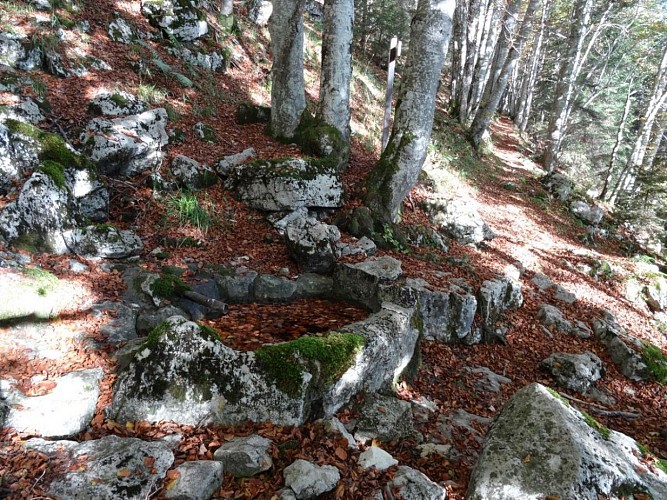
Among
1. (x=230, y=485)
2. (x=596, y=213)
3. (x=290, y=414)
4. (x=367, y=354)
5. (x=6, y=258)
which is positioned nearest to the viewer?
(x=230, y=485)

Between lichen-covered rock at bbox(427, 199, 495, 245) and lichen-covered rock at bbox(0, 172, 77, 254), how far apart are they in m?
6.64

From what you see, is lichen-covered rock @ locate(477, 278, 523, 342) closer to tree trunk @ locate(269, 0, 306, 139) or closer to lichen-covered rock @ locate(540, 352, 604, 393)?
lichen-covered rock @ locate(540, 352, 604, 393)

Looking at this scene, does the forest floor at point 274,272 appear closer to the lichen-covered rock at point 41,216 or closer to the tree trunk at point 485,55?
the lichen-covered rock at point 41,216

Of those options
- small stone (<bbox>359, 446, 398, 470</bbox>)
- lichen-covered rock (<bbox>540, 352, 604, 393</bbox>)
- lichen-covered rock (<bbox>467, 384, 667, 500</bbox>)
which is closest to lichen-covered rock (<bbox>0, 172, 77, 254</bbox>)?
small stone (<bbox>359, 446, 398, 470</bbox>)

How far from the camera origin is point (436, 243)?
7.80 meters

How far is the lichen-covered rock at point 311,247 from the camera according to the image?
5.95 m

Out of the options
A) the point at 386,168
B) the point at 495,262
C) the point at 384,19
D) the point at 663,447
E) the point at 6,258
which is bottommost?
the point at 663,447

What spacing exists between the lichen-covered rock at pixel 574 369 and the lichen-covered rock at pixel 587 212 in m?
9.11

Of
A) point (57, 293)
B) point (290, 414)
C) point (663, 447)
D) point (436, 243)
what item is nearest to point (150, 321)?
point (57, 293)

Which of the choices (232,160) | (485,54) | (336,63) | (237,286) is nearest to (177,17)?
(336,63)

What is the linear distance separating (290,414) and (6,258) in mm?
3572

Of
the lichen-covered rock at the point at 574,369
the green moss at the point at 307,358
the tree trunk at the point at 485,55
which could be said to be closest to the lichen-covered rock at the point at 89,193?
the green moss at the point at 307,358

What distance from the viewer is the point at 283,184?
6.69 metres

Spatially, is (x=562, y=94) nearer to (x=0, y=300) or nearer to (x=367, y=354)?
(x=367, y=354)
